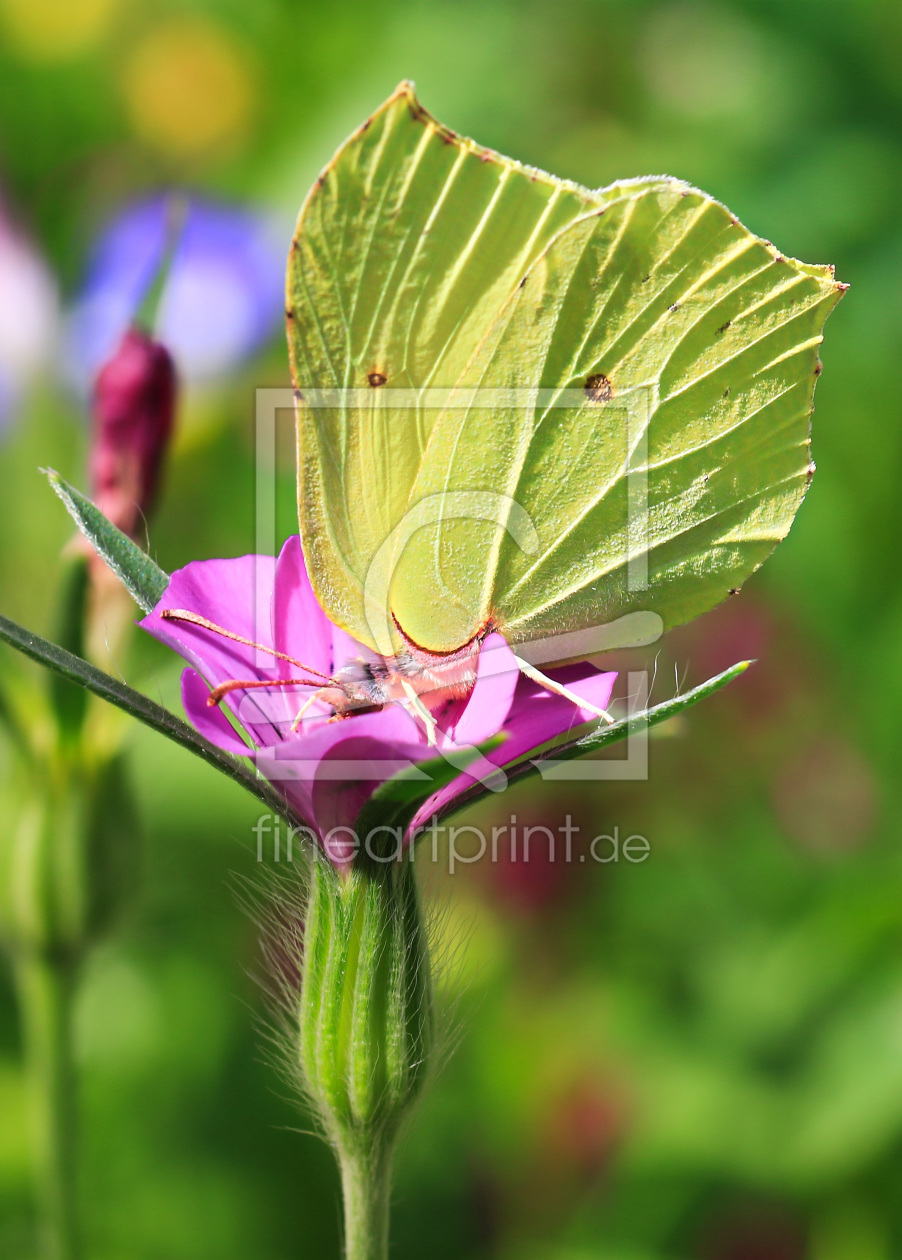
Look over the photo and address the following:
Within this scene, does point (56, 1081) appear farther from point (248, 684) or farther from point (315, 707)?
point (248, 684)

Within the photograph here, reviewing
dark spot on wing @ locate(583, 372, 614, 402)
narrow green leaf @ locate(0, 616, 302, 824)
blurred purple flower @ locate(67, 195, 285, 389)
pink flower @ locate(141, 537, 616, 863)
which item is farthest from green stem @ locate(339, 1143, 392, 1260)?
blurred purple flower @ locate(67, 195, 285, 389)

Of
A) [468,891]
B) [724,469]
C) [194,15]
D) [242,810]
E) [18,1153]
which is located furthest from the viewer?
[194,15]

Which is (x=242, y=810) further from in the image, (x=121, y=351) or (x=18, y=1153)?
(x=121, y=351)

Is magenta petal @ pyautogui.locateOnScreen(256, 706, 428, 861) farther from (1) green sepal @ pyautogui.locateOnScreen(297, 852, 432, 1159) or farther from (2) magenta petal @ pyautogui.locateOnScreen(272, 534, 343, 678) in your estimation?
(2) magenta petal @ pyautogui.locateOnScreen(272, 534, 343, 678)

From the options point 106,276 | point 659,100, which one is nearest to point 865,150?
point 659,100

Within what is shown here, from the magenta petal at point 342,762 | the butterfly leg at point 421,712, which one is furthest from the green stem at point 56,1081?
the magenta petal at point 342,762

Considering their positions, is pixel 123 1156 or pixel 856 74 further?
pixel 856 74
